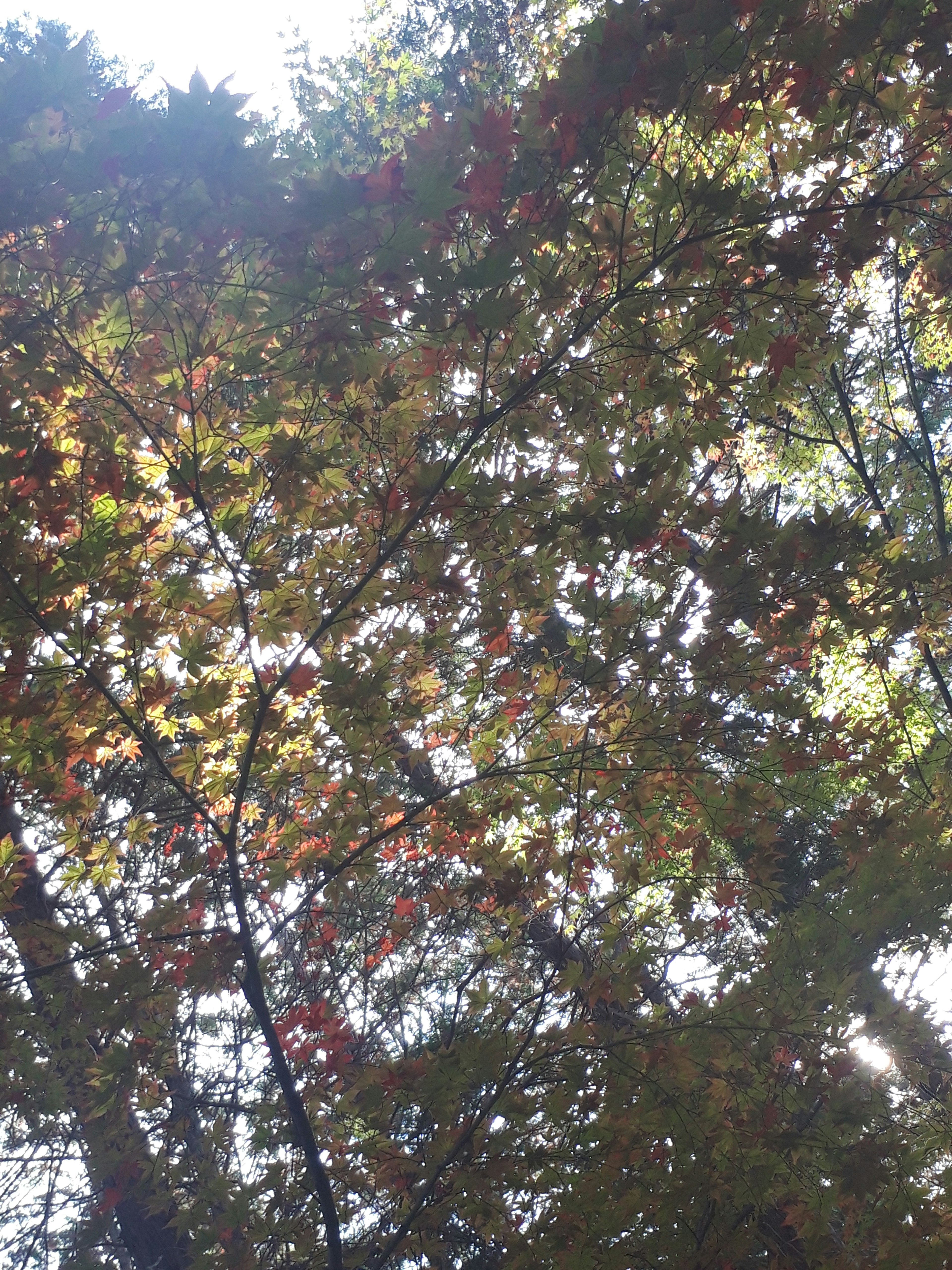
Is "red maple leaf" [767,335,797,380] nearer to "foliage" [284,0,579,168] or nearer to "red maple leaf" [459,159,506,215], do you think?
"red maple leaf" [459,159,506,215]

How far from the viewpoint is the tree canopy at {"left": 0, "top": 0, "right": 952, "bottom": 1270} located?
1914 millimetres

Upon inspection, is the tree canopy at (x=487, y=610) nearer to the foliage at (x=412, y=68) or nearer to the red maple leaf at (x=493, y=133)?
the red maple leaf at (x=493, y=133)

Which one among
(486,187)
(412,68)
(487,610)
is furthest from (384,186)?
(412,68)

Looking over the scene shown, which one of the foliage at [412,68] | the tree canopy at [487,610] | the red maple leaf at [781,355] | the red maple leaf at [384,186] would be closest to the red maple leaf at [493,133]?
the tree canopy at [487,610]

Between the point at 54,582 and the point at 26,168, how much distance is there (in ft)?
3.13

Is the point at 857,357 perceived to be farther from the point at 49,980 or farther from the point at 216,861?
the point at 49,980

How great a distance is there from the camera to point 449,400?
9.31 ft

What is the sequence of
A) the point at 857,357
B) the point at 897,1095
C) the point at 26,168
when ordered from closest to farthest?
the point at 26,168
the point at 897,1095
the point at 857,357

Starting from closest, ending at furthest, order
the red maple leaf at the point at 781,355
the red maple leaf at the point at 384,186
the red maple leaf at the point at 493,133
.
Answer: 1. the red maple leaf at the point at 384,186
2. the red maple leaf at the point at 493,133
3. the red maple leaf at the point at 781,355

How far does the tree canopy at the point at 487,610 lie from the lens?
6.28ft

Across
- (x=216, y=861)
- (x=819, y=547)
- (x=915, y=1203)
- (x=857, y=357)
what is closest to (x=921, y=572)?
(x=819, y=547)

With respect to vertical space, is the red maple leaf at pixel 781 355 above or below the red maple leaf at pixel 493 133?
below

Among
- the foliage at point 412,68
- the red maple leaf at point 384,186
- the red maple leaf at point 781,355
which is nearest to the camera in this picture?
the red maple leaf at point 384,186

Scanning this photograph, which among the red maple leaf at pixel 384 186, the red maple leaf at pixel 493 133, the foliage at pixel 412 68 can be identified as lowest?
the red maple leaf at pixel 384 186
